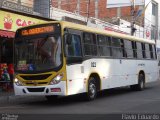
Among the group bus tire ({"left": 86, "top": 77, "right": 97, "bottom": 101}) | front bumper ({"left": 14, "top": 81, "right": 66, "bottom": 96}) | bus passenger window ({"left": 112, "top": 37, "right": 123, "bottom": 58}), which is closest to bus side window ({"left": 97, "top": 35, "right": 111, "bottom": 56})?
bus passenger window ({"left": 112, "top": 37, "right": 123, "bottom": 58})

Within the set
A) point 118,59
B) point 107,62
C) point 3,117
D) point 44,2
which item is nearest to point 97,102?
point 107,62

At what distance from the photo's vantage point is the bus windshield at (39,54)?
1369cm

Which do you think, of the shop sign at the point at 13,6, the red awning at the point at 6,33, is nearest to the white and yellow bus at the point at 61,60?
the red awning at the point at 6,33

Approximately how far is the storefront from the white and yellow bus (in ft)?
13.6

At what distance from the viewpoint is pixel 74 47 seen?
14445mm

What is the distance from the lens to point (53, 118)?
10953 millimetres

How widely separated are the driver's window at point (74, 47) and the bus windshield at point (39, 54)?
21.2 inches

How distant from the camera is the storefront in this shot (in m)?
18.8

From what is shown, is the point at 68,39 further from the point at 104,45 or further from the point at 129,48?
the point at 129,48

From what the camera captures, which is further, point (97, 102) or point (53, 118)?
point (97, 102)

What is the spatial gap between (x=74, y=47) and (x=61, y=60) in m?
1.06

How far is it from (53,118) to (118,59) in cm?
771

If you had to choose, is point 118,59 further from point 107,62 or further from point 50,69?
point 50,69

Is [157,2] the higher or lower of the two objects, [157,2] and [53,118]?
the higher
